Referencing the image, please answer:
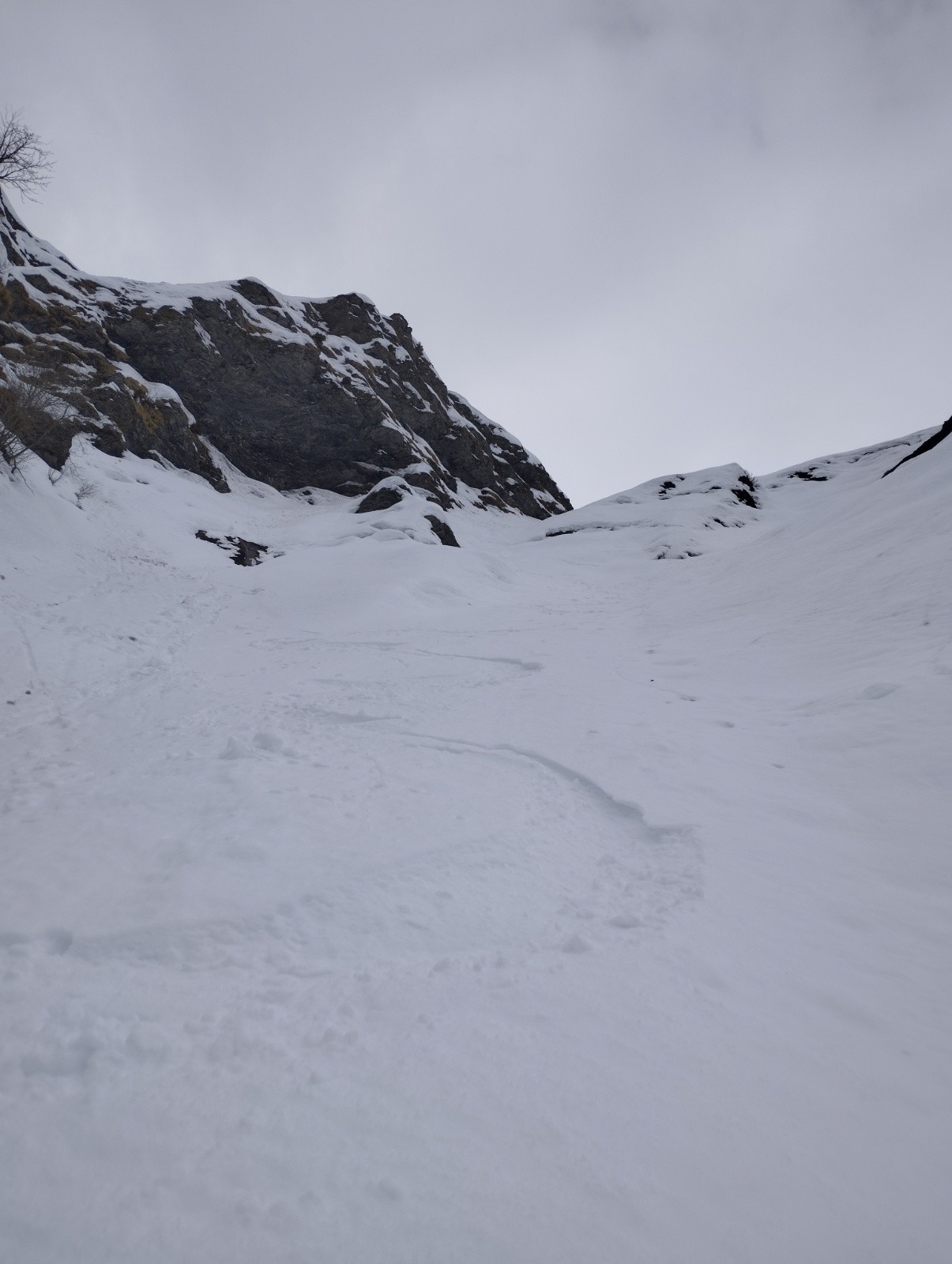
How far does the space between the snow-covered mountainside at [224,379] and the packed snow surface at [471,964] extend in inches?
1039

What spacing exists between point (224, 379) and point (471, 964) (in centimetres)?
4353

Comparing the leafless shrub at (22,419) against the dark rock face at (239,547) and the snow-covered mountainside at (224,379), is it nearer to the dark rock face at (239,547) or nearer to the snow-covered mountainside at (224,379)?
the dark rock face at (239,547)

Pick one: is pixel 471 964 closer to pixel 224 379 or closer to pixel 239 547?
pixel 239 547

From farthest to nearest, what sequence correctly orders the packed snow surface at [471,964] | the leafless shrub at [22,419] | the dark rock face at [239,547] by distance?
the dark rock face at [239,547] < the leafless shrub at [22,419] < the packed snow surface at [471,964]

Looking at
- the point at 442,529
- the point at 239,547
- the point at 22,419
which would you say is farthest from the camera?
the point at 442,529

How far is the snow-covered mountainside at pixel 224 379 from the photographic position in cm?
3122

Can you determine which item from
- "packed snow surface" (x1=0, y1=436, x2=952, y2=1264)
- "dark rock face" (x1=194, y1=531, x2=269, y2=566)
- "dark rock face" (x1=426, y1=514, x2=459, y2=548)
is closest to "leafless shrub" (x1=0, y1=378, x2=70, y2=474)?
"dark rock face" (x1=194, y1=531, x2=269, y2=566)

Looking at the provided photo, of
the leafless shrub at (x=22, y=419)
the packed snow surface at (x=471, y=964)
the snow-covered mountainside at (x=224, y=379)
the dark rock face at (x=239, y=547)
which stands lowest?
the packed snow surface at (x=471, y=964)

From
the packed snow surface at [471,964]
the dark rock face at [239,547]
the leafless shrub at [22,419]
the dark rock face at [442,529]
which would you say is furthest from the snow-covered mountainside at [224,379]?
the packed snow surface at [471,964]

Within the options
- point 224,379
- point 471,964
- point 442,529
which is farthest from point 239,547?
point 224,379

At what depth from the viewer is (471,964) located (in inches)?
108

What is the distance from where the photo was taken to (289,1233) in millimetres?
1576

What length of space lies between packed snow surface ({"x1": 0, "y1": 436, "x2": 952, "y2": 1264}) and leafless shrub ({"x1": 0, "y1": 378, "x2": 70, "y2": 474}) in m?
7.86

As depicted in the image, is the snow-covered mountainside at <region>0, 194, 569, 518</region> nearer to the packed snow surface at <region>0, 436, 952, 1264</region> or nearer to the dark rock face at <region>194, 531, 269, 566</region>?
the dark rock face at <region>194, 531, 269, 566</region>
